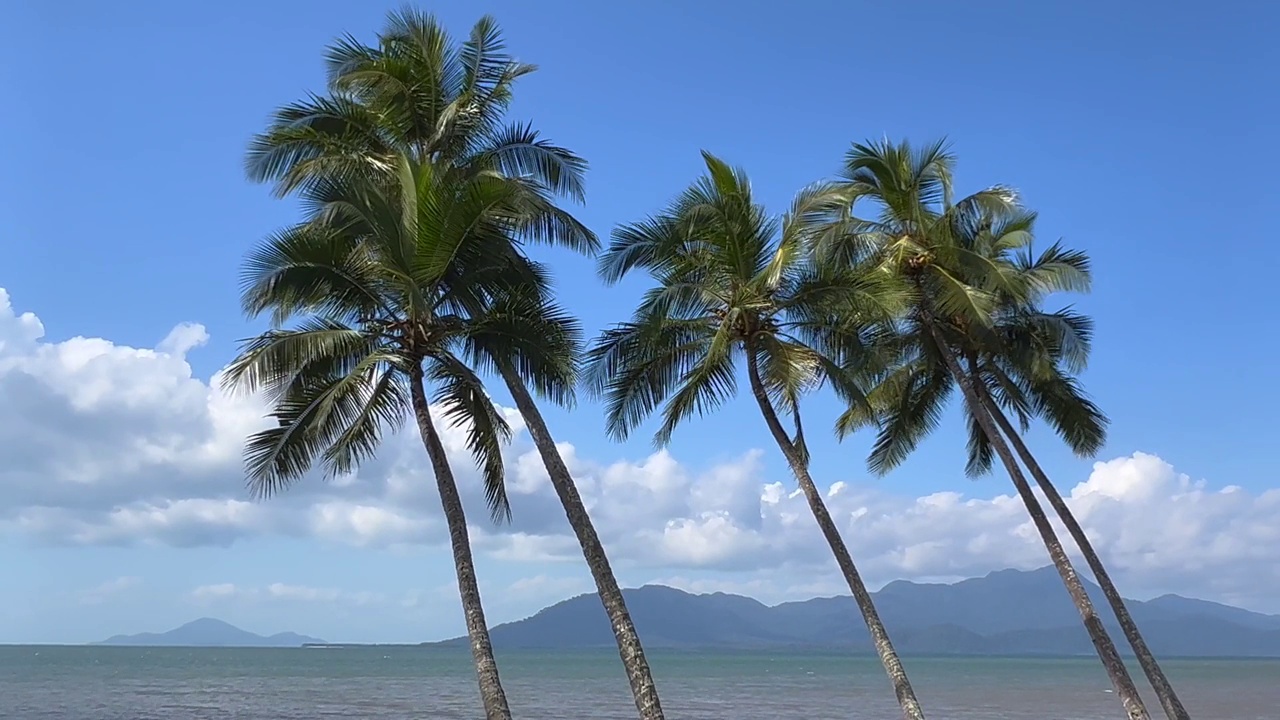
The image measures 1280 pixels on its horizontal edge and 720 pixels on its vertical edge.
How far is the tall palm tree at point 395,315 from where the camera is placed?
511 inches

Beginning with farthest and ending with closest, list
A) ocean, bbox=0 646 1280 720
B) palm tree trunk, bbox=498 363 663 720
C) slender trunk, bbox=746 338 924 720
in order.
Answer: ocean, bbox=0 646 1280 720, slender trunk, bbox=746 338 924 720, palm tree trunk, bbox=498 363 663 720

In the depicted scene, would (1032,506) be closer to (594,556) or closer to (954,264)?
(954,264)

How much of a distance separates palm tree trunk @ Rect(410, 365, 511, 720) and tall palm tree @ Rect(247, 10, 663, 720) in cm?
129

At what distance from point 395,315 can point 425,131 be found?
3291 millimetres

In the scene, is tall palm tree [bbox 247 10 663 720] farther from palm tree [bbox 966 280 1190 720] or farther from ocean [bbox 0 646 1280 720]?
ocean [bbox 0 646 1280 720]

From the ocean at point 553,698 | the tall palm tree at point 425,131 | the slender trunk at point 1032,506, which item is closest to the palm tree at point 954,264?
the slender trunk at point 1032,506

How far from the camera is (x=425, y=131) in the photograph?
1552 centimetres

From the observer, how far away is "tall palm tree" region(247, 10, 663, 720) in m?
15.0

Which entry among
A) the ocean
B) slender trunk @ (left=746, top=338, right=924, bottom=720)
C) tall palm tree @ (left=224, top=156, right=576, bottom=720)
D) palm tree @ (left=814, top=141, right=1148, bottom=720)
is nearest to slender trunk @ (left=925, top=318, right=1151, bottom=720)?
palm tree @ (left=814, top=141, right=1148, bottom=720)

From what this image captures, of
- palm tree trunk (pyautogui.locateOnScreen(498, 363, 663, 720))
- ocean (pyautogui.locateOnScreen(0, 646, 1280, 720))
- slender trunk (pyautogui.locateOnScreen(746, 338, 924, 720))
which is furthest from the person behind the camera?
ocean (pyautogui.locateOnScreen(0, 646, 1280, 720))

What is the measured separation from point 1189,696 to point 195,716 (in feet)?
157

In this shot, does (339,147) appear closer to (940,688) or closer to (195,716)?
(195,716)

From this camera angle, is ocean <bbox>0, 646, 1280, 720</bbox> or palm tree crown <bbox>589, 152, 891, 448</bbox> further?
ocean <bbox>0, 646, 1280, 720</bbox>

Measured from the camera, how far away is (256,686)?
55250 mm
